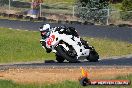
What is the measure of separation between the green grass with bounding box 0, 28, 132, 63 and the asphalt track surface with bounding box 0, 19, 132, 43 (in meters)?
1.65

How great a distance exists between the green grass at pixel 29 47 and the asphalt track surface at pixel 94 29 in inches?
64.9

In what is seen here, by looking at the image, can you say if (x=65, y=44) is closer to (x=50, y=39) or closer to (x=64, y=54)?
(x=64, y=54)

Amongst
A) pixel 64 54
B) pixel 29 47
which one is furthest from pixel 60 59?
pixel 29 47

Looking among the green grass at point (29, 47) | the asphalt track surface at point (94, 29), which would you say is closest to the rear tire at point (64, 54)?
the green grass at point (29, 47)

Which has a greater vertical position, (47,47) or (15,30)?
(47,47)

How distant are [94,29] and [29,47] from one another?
9.98 meters

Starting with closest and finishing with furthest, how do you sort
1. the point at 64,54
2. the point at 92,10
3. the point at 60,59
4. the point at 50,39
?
the point at 50,39 < the point at 64,54 < the point at 60,59 < the point at 92,10

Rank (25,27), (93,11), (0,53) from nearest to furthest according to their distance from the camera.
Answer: (0,53) < (25,27) < (93,11)

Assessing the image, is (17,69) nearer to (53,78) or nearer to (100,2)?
(53,78)

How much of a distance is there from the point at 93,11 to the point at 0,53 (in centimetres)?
2002

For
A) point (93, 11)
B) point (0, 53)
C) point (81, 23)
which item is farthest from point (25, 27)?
point (0, 53)

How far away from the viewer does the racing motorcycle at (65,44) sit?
25094mm

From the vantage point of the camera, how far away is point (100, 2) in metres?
53.1

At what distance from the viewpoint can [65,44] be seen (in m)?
25.5
